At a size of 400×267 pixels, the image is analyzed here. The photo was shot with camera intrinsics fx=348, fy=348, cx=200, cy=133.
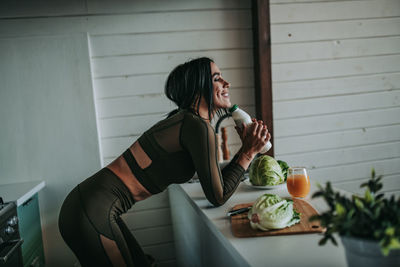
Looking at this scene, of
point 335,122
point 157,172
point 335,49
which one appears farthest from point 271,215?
point 335,49

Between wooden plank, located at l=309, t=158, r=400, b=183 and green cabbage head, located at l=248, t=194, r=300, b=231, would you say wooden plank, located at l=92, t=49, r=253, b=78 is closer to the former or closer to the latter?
wooden plank, located at l=309, t=158, r=400, b=183

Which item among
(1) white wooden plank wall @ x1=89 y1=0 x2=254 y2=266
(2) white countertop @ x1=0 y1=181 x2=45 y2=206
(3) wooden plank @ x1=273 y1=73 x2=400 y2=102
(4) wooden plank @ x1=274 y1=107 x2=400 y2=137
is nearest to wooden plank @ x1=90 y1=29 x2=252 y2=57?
(1) white wooden plank wall @ x1=89 y1=0 x2=254 y2=266

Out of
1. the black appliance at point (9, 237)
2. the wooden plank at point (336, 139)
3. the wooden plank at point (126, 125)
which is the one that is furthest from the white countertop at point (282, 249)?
the wooden plank at point (336, 139)

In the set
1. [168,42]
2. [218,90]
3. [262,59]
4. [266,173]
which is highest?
[168,42]

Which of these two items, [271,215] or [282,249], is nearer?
[282,249]

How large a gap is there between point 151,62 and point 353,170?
1.89 meters

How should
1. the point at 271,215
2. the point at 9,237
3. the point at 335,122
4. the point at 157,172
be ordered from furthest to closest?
the point at 335,122 < the point at 9,237 < the point at 157,172 < the point at 271,215

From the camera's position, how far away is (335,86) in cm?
281

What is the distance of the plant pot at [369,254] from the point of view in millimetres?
746

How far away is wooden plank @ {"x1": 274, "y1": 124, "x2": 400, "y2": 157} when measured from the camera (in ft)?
9.05

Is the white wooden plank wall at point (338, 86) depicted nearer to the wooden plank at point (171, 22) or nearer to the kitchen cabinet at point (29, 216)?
the wooden plank at point (171, 22)

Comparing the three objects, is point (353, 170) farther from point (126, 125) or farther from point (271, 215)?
point (271, 215)

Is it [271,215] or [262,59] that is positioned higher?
[262,59]

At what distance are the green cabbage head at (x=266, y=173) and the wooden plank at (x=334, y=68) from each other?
1.07 meters
